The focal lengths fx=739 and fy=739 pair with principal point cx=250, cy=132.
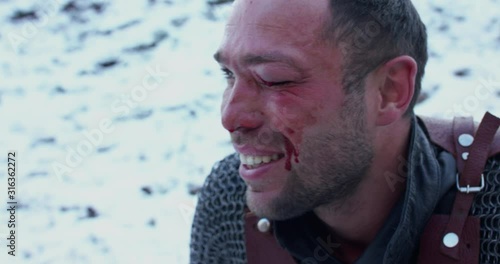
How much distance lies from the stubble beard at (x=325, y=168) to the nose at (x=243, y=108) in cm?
17

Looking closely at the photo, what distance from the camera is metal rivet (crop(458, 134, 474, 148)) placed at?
2475mm

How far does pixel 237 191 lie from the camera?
9.16ft

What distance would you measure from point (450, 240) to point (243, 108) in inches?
29.6

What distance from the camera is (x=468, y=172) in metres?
2.36

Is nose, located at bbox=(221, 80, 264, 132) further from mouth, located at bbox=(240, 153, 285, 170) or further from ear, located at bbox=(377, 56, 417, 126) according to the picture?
ear, located at bbox=(377, 56, 417, 126)

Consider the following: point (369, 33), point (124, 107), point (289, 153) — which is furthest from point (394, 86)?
point (124, 107)

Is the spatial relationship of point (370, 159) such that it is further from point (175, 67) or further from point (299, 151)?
point (175, 67)

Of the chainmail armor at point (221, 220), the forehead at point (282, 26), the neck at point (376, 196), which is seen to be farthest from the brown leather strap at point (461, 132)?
the chainmail armor at point (221, 220)

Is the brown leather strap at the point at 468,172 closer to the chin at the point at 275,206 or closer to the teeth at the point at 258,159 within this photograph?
the chin at the point at 275,206

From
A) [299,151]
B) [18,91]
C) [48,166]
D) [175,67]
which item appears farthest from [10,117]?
[299,151]

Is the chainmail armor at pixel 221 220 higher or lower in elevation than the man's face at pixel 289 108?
lower

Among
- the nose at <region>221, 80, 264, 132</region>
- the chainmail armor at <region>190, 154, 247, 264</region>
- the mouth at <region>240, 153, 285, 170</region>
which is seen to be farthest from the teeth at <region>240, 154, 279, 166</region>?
the chainmail armor at <region>190, 154, 247, 264</region>

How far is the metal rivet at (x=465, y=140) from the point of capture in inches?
97.4

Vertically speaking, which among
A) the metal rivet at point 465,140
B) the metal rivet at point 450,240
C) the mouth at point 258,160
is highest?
the mouth at point 258,160
